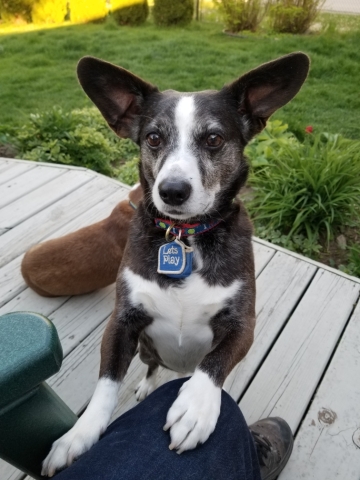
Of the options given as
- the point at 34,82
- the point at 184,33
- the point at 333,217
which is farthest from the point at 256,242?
the point at 184,33

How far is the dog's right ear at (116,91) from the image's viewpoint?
62.8 inches

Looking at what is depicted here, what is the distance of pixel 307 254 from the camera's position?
2.96 m

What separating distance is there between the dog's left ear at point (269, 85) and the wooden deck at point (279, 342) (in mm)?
1115

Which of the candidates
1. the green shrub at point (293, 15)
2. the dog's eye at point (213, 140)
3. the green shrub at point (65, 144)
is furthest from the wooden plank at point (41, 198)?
the green shrub at point (293, 15)

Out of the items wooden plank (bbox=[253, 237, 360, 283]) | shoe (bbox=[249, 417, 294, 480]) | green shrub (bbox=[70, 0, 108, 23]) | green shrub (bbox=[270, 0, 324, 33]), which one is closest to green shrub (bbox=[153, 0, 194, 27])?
green shrub (bbox=[70, 0, 108, 23])

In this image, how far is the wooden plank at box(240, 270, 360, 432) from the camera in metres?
1.90

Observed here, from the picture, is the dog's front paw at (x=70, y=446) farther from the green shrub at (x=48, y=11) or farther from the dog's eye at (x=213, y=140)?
the green shrub at (x=48, y=11)

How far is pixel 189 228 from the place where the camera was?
157 cm

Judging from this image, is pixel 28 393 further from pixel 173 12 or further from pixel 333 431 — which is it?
pixel 173 12

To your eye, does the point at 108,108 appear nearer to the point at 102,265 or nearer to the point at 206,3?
the point at 102,265

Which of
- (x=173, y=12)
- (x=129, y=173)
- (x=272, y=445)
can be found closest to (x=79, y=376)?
(x=272, y=445)

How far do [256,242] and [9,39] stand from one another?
25.9 ft

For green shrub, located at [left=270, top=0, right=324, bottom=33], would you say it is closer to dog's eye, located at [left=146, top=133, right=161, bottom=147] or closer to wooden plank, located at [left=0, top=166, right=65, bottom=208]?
wooden plank, located at [left=0, top=166, right=65, bottom=208]

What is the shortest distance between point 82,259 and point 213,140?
1058 millimetres
